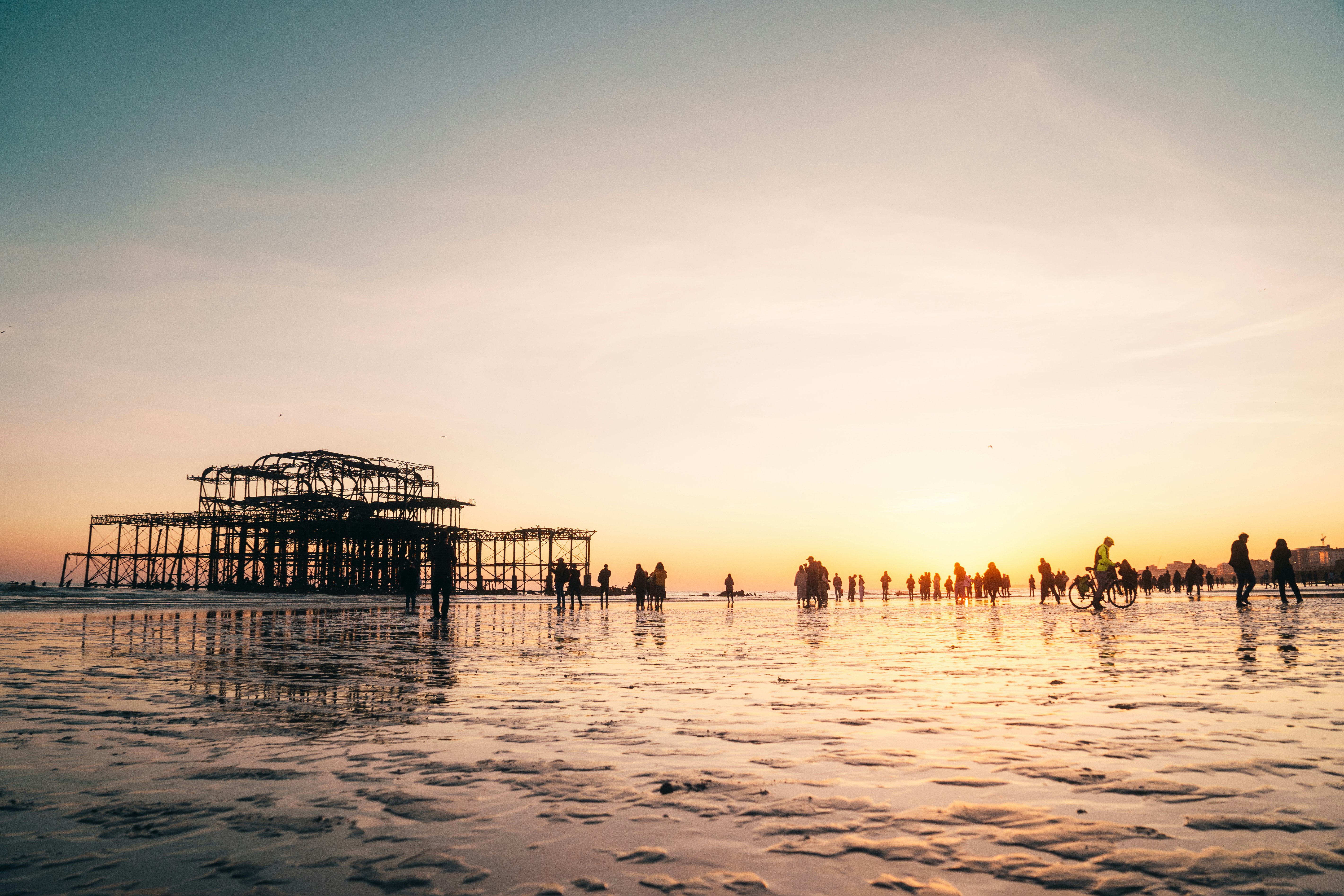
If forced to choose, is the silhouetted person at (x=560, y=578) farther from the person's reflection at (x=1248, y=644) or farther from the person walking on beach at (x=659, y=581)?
the person's reflection at (x=1248, y=644)

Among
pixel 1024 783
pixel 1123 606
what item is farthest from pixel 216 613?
pixel 1123 606

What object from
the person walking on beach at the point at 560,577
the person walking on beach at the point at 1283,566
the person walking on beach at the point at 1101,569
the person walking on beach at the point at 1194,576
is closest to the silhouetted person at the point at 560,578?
the person walking on beach at the point at 560,577

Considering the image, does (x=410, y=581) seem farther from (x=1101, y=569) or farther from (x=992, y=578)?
(x=992, y=578)

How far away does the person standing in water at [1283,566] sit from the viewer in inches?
861

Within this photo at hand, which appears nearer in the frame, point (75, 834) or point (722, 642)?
point (75, 834)

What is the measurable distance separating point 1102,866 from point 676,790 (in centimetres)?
190

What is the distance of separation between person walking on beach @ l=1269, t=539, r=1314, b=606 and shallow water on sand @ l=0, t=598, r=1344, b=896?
14850 millimetres

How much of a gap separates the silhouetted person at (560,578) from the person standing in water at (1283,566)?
70.1ft

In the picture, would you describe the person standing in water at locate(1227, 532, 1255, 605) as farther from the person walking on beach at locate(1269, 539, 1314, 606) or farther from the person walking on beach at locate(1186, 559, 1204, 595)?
the person walking on beach at locate(1186, 559, 1204, 595)

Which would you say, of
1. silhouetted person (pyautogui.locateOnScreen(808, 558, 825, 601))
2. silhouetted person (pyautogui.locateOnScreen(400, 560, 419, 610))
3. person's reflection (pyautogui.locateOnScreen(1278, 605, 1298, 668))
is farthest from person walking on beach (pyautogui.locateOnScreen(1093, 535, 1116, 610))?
silhouetted person (pyautogui.locateOnScreen(400, 560, 419, 610))

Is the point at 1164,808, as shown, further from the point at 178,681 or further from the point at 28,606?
the point at 28,606

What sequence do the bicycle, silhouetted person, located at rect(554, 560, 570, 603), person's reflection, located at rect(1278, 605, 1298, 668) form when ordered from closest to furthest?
person's reflection, located at rect(1278, 605, 1298, 668) < the bicycle < silhouetted person, located at rect(554, 560, 570, 603)

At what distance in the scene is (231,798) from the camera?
3.83 metres

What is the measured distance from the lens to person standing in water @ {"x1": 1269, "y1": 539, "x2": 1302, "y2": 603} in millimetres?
21875
